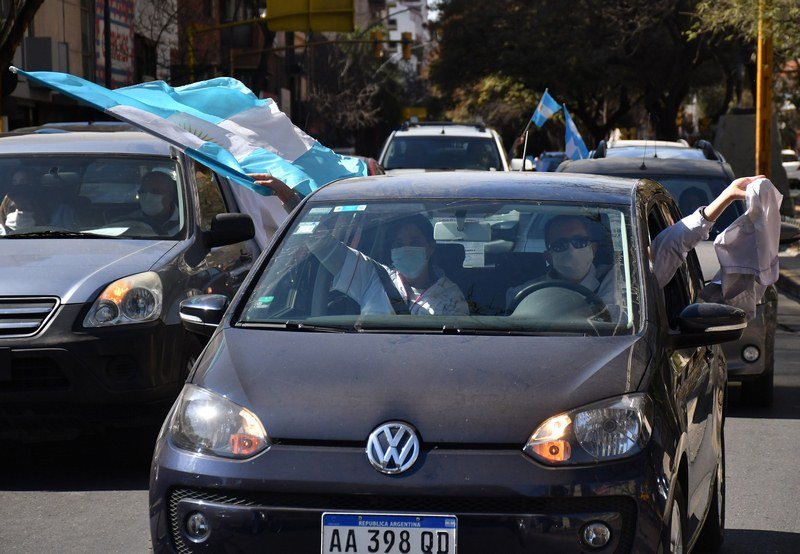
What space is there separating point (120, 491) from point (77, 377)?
59 centimetres

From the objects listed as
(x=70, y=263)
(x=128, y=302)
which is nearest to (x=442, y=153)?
(x=70, y=263)

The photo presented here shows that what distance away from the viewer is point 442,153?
738 inches

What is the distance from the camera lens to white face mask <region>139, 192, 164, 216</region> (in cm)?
816

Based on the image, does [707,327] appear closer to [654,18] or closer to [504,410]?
[504,410]

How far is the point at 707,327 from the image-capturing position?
4777mm

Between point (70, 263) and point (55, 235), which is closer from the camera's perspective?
point (70, 263)

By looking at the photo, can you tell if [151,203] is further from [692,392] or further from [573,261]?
[692,392]

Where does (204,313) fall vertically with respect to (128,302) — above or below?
above

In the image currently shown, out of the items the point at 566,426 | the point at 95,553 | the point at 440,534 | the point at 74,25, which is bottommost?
the point at 95,553

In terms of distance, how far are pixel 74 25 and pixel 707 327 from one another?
99.8ft

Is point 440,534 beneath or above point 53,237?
beneath

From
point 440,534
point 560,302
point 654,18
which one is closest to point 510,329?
point 560,302

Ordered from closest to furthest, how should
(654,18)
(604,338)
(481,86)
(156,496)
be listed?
(156,496), (604,338), (654,18), (481,86)

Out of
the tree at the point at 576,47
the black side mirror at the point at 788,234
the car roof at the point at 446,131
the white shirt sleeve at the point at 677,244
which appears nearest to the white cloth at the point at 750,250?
the white shirt sleeve at the point at 677,244
